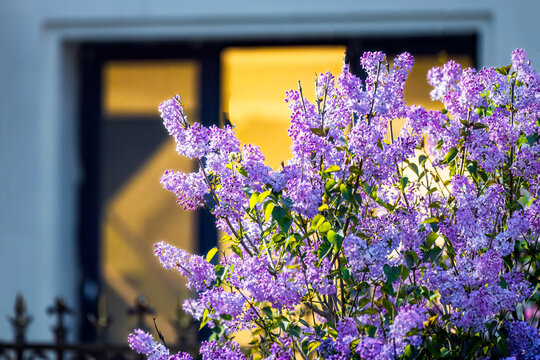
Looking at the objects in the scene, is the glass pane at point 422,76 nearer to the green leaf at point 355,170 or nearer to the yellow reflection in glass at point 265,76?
the yellow reflection in glass at point 265,76

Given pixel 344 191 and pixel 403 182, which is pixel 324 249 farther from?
pixel 403 182

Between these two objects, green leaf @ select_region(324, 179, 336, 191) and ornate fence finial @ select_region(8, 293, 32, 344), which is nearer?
green leaf @ select_region(324, 179, 336, 191)

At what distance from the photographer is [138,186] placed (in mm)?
5801

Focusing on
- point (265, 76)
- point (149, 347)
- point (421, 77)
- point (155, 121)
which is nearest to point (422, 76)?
point (421, 77)

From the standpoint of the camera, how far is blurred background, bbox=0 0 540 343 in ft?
17.7

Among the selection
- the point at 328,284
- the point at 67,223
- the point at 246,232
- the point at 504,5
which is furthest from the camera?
the point at 67,223

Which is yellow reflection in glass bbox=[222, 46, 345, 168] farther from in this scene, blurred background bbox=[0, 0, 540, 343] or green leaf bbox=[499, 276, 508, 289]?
green leaf bbox=[499, 276, 508, 289]

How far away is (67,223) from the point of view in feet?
18.8

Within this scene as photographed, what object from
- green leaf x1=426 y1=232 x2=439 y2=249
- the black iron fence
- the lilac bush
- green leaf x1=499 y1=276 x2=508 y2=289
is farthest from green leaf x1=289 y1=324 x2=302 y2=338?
the black iron fence

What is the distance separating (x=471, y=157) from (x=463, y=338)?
1.26 feet

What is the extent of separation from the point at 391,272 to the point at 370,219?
0.13 metres

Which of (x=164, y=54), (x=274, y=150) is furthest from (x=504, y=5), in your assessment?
(x=164, y=54)

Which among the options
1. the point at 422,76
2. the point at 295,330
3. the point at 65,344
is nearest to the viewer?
the point at 295,330

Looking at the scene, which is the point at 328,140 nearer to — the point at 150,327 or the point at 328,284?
the point at 328,284
